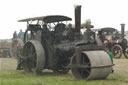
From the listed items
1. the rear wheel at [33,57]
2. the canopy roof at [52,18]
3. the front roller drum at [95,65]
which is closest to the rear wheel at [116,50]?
the canopy roof at [52,18]

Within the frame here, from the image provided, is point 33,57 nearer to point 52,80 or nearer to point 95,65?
point 52,80

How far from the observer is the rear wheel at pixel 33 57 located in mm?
10438

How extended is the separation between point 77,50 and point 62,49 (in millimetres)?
1516

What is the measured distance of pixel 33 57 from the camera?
10.9m

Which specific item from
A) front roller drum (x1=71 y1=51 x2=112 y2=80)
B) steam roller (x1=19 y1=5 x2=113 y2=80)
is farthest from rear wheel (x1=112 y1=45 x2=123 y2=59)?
front roller drum (x1=71 y1=51 x2=112 y2=80)

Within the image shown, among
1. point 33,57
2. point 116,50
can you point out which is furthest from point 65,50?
point 116,50

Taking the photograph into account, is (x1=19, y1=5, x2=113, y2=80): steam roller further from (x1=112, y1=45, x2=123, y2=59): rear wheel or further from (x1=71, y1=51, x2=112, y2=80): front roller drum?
(x1=112, y1=45, x2=123, y2=59): rear wheel

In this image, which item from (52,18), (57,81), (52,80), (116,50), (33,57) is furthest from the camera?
(116,50)

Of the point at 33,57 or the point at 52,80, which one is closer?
the point at 52,80

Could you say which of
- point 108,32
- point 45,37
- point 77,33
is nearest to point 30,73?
point 45,37

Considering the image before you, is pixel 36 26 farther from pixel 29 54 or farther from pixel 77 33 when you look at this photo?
pixel 77 33

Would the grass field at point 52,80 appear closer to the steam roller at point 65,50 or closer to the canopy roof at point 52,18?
the steam roller at point 65,50

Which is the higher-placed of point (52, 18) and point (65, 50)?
point (52, 18)

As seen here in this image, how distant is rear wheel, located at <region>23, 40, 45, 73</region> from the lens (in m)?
10.4
